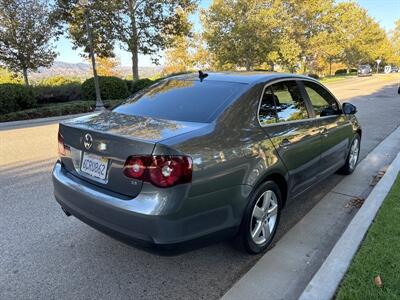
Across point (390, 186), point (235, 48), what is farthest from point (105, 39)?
point (390, 186)

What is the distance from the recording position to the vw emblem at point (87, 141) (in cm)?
276

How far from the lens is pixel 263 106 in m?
3.26

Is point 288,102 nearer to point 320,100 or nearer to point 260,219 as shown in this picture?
point 320,100

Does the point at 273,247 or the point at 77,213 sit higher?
the point at 77,213

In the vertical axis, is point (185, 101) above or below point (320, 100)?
above

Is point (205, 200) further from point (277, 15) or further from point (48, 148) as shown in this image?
point (277, 15)

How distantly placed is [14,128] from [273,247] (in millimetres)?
10103

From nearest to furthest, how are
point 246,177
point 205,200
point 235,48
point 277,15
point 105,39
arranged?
point 205,200, point 246,177, point 105,39, point 235,48, point 277,15

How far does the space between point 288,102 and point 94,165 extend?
2.12 meters

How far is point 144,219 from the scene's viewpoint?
2426 millimetres

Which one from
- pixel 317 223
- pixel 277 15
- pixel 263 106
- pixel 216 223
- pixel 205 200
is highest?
pixel 277 15

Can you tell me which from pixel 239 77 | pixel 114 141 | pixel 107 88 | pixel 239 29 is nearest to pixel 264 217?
pixel 239 77

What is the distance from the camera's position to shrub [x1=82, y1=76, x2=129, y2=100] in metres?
16.8

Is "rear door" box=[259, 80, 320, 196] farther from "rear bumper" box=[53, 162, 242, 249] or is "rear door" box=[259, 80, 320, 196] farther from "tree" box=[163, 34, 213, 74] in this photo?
"tree" box=[163, 34, 213, 74]
